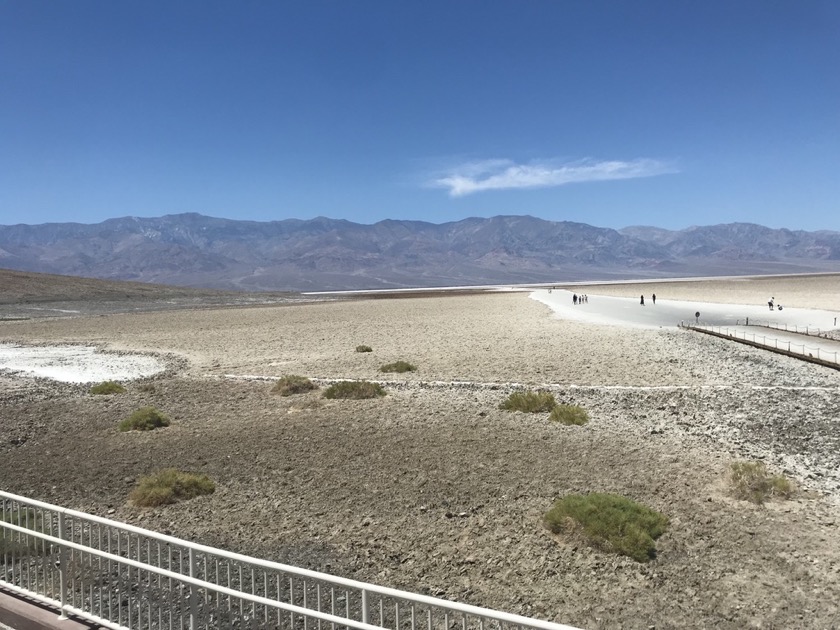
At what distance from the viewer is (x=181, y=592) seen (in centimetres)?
510

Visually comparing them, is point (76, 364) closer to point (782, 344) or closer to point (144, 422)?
point (144, 422)

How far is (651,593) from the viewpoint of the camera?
6742 millimetres

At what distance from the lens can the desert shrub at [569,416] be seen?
548 inches

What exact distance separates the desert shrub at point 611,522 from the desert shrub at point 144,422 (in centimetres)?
944

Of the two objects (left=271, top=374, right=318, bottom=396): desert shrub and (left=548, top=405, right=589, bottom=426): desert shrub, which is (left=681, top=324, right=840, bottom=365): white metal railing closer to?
(left=548, top=405, right=589, bottom=426): desert shrub

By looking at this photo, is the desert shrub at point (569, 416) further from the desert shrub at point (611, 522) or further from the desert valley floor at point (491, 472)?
the desert shrub at point (611, 522)

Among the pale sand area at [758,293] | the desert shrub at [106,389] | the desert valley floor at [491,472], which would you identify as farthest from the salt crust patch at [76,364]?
the pale sand area at [758,293]

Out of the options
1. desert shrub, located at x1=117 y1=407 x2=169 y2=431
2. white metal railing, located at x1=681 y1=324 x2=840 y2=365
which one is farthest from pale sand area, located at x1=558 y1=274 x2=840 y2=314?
desert shrub, located at x1=117 y1=407 x2=169 y2=431

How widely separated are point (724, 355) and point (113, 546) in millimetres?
23067

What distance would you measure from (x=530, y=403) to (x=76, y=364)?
2003 cm

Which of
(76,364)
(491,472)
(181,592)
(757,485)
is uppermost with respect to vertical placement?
(181,592)

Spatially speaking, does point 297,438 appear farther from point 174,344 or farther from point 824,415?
point 174,344

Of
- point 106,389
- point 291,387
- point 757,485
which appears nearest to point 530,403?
point 757,485

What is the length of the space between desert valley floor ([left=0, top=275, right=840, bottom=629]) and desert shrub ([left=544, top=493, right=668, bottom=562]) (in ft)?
0.72
